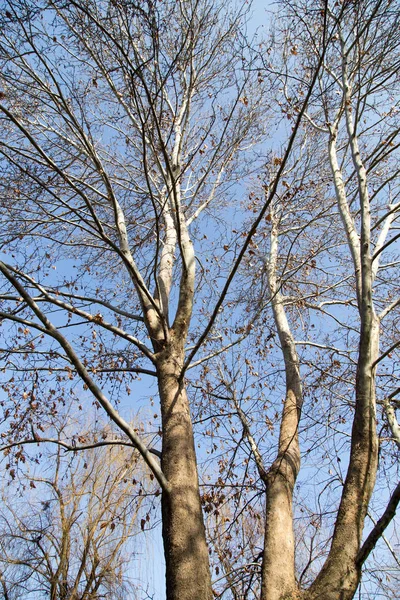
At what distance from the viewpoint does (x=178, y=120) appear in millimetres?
4883

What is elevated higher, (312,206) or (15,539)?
(312,206)

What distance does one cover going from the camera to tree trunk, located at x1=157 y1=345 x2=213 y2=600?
2.06 m

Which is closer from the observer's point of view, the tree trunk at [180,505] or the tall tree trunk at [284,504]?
the tree trunk at [180,505]

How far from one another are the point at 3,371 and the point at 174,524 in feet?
7.80

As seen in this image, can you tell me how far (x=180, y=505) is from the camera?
7.57 ft

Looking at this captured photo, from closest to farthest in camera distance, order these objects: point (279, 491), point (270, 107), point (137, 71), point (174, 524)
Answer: point (174, 524)
point (137, 71)
point (279, 491)
point (270, 107)

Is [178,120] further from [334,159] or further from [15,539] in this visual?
[15,539]

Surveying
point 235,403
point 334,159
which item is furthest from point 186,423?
point 334,159

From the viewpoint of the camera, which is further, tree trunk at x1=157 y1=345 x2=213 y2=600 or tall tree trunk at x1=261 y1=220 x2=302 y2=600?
tall tree trunk at x1=261 y1=220 x2=302 y2=600

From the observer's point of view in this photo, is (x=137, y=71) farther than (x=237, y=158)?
No

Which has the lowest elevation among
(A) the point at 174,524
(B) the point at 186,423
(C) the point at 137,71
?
(A) the point at 174,524

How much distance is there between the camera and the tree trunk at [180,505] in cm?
206

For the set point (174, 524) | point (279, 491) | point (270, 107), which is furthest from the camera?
point (270, 107)

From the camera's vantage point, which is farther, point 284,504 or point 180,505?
point 284,504
